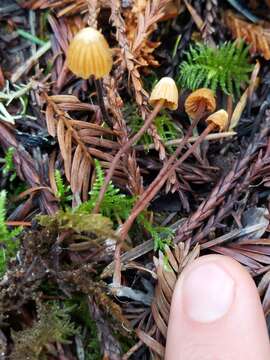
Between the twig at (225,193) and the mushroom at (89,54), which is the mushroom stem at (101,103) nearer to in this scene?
the mushroom at (89,54)

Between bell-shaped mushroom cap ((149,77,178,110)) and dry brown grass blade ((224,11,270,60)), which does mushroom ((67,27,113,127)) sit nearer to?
bell-shaped mushroom cap ((149,77,178,110))

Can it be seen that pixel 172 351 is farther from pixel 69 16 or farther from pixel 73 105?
pixel 69 16

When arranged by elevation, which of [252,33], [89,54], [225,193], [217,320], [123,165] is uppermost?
[89,54]

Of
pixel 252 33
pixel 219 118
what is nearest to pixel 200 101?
pixel 219 118

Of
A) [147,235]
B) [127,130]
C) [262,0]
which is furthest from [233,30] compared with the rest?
[147,235]

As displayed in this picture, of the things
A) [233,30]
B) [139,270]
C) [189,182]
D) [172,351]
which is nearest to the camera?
[172,351]

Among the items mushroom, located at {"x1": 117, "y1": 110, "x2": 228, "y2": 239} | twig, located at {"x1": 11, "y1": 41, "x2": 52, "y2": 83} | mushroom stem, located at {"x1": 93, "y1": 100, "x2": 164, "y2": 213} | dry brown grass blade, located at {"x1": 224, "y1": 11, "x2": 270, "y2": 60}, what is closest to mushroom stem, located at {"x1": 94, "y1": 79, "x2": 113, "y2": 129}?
mushroom stem, located at {"x1": 93, "y1": 100, "x2": 164, "y2": 213}

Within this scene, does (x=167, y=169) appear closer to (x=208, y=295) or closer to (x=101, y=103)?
(x=101, y=103)

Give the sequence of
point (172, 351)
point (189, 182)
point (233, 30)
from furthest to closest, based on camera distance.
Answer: point (233, 30), point (189, 182), point (172, 351)
